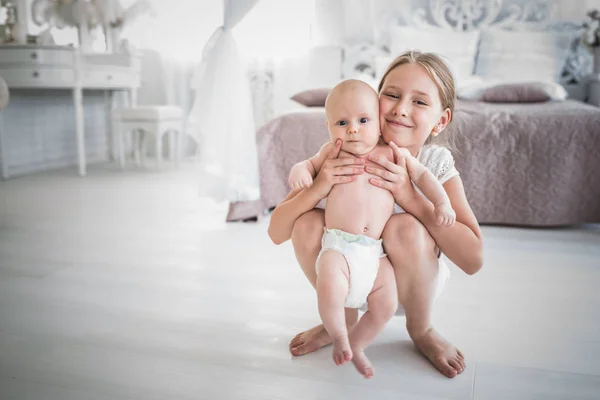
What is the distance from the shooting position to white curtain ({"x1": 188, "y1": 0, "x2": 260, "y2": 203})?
2184 millimetres

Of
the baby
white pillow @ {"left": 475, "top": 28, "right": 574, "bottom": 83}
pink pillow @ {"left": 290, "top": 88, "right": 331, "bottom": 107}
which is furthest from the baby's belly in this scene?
white pillow @ {"left": 475, "top": 28, "right": 574, "bottom": 83}

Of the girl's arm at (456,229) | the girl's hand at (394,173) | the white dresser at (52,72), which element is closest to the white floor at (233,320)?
the girl's arm at (456,229)

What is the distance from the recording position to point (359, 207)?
997mm

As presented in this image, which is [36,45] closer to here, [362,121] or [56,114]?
[56,114]

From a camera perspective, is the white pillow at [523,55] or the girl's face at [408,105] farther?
the white pillow at [523,55]

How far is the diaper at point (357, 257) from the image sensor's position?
0.97 meters

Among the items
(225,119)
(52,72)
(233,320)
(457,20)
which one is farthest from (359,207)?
(457,20)

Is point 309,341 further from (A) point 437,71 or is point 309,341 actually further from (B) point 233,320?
(A) point 437,71

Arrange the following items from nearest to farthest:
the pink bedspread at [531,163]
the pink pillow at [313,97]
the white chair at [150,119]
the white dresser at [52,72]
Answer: the pink bedspread at [531,163], the pink pillow at [313,97], the white dresser at [52,72], the white chair at [150,119]

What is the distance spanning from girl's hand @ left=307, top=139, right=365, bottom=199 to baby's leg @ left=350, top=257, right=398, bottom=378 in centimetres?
17

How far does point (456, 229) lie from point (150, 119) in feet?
9.67

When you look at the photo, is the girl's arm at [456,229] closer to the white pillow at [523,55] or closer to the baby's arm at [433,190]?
the baby's arm at [433,190]

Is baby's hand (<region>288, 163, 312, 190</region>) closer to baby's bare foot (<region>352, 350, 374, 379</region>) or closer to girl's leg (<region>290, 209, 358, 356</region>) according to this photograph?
girl's leg (<region>290, 209, 358, 356</region>)

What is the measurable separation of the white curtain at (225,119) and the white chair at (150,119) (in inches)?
54.3
